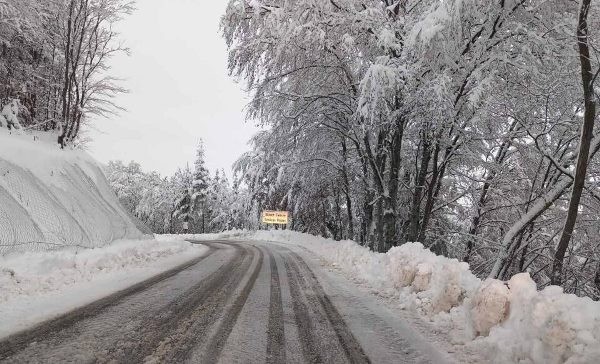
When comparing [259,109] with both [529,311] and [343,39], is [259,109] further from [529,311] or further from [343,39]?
[529,311]

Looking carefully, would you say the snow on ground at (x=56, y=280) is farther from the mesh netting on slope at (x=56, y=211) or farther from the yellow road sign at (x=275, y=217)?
the yellow road sign at (x=275, y=217)

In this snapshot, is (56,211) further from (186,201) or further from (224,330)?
(186,201)

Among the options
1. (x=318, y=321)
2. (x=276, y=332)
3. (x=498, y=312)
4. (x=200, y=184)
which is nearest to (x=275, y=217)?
(x=200, y=184)

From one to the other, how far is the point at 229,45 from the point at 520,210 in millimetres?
11851

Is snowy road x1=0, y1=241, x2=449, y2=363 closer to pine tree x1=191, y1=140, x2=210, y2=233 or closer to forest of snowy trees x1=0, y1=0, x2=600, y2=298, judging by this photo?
forest of snowy trees x1=0, y1=0, x2=600, y2=298

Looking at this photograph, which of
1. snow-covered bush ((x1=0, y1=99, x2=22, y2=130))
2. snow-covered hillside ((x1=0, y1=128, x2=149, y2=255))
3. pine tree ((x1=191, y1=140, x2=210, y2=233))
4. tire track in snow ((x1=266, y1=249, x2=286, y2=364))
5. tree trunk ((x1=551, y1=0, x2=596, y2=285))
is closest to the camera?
tire track in snow ((x1=266, y1=249, x2=286, y2=364))

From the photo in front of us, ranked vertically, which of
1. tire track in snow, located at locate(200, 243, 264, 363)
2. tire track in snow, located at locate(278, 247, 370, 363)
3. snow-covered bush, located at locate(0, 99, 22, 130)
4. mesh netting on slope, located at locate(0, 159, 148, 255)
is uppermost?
snow-covered bush, located at locate(0, 99, 22, 130)

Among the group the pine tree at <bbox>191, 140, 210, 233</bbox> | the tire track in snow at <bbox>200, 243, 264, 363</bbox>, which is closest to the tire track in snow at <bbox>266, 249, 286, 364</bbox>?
the tire track in snow at <bbox>200, 243, 264, 363</bbox>

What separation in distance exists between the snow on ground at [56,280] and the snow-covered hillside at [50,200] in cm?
60

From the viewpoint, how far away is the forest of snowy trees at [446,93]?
866 centimetres

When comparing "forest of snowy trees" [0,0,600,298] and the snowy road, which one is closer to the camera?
the snowy road

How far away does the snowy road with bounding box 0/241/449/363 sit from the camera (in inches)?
158

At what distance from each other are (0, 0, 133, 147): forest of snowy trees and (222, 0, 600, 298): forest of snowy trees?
24.5 ft

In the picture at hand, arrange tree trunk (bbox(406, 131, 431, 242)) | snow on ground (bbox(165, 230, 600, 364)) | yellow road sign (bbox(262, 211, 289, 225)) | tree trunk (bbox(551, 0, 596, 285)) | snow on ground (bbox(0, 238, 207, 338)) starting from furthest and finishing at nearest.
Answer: yellow road sign (bbox(262, 211, 289, 225)) < tree trunk (bbox(406, 131, 431, 242)) < tree trunk (bbox(551, 0, 596, 285)) < snow on ground (bbox(0, 238, 207, 338)) < snow on ground (bbox(165, 230, 600, 364))
